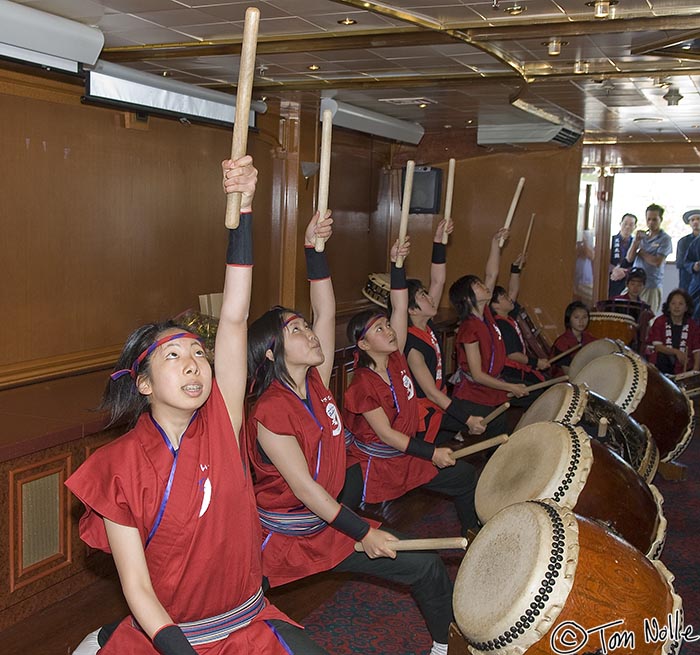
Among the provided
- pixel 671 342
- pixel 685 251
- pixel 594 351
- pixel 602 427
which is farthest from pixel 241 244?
pixel 685 251

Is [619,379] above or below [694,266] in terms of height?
below

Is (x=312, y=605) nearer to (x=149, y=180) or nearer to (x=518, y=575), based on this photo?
(x=518, y=575)

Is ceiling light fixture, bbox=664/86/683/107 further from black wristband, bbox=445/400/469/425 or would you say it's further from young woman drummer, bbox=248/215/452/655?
young woman drummer, bbox=248/215/452/655

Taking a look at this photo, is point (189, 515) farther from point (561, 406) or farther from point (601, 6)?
point (601, 6)

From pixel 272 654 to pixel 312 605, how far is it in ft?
4.76

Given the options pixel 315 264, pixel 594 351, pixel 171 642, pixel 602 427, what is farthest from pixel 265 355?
pixel 594 351

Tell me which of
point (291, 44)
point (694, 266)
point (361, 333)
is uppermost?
point (291, 44)

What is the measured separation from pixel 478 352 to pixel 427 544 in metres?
2.96

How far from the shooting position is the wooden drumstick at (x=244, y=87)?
1719mm

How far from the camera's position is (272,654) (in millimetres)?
1957

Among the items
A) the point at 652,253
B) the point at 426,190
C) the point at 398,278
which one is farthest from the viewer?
the point at 652,253

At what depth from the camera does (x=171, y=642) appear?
1760mm

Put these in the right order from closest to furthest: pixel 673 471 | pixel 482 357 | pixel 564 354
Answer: pixel 673 471 → pixel 482 357 → pixel 564 354

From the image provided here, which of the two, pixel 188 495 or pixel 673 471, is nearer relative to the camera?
pixel 188 495
